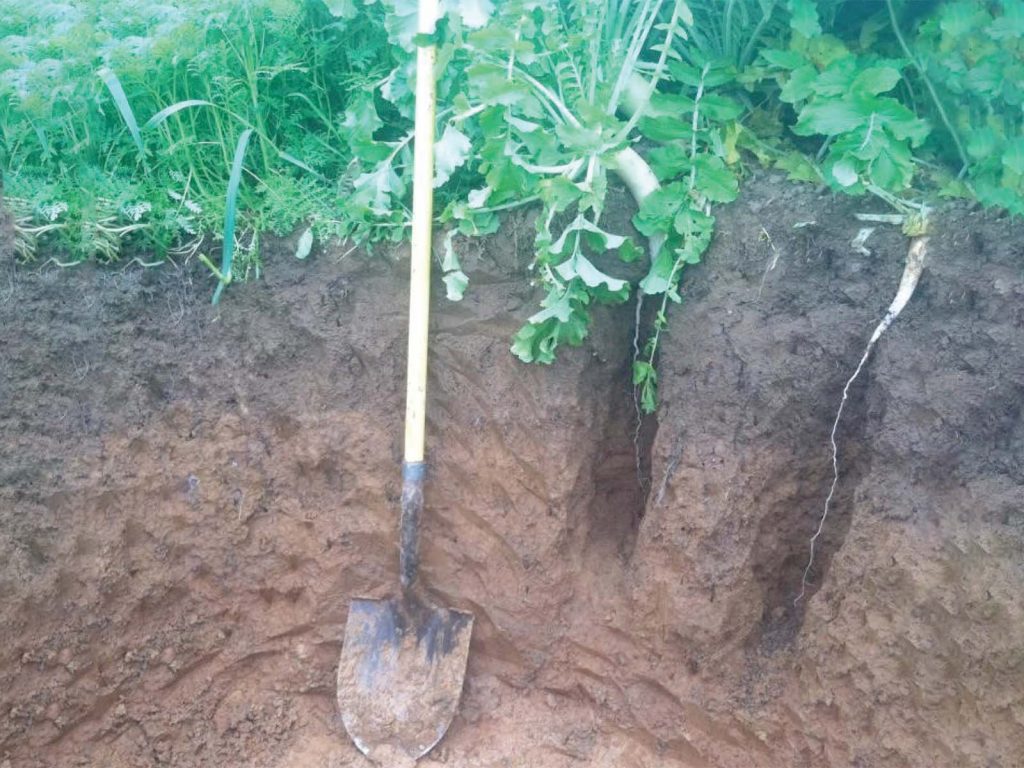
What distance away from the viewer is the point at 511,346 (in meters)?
2.89

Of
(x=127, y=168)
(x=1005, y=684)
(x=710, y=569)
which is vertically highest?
(x=127, y=168)

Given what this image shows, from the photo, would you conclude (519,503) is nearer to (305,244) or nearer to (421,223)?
(421,223)

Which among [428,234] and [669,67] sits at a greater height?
[669,67]

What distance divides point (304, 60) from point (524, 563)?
69.8 inches

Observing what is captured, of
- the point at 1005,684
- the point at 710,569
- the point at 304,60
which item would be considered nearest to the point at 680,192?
the point at 710,569

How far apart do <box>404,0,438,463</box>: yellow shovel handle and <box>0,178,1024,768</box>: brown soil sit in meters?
0.16

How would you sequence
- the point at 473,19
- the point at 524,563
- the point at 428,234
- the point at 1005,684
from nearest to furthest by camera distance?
the point at 1005,684, the point at 473,19, the point at 428,234, the point at 524,563

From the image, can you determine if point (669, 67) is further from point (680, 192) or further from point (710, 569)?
point (710, 569)

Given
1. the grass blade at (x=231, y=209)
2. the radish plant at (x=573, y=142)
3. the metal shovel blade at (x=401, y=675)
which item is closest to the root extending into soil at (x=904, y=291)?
the radish plant at (x=573, y=142)

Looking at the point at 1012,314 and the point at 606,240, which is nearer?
the point at 1012,314

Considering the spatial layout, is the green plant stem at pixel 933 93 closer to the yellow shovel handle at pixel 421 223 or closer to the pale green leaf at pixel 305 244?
the yellow shovel handle at pixel 421 223

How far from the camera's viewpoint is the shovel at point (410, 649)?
2826 millimetres

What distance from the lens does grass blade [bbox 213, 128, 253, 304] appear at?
9.30 ft

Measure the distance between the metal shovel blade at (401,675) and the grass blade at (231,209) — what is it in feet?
3.65
